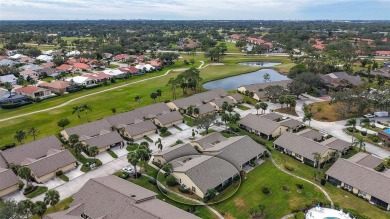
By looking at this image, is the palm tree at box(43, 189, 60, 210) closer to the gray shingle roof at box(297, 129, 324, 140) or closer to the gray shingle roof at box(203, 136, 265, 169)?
the gray shingle roof at box(203, 136, 265, 169)

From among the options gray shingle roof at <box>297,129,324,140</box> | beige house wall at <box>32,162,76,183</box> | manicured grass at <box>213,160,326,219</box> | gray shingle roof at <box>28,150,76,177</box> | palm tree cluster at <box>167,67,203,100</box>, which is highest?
palm tree cluster at <box>167,67,203,100</box>

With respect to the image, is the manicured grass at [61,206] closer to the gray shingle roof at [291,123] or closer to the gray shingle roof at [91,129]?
the gray shingle roof at [91,129]

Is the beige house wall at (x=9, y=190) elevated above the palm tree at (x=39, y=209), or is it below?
below

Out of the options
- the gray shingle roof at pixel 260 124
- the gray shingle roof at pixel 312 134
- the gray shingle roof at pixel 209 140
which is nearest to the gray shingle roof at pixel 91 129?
the gray shingle roof at pixel 209 140

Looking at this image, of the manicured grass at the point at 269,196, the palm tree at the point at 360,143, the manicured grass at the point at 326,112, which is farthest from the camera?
the manicured grass at the point at 326,112

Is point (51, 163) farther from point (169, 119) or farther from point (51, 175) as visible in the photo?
point (169, 119)

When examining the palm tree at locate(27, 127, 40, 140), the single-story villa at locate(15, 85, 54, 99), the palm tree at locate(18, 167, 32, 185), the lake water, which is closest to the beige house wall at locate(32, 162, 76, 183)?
the palm tree at locate(18, 167, 32, 185)
